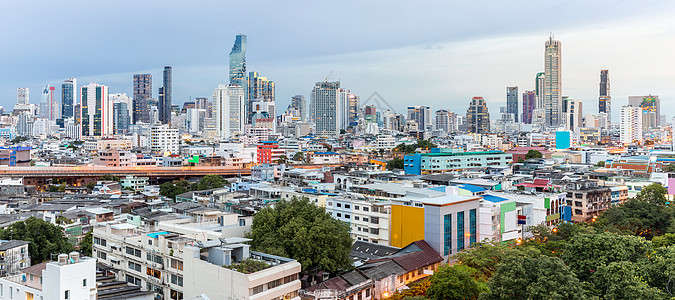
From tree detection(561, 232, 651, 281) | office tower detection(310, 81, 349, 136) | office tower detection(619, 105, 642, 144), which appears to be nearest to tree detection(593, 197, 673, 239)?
tree detection(561, 232, 651, 281)

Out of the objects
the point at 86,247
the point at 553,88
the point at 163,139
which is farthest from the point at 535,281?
the point at 553,88

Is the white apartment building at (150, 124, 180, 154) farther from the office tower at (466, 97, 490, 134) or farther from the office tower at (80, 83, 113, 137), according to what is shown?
the office tower at (466, 97, 490, 134)

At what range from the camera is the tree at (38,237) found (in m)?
20.9

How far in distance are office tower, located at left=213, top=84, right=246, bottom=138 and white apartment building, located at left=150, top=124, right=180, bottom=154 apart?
4330 centimetres

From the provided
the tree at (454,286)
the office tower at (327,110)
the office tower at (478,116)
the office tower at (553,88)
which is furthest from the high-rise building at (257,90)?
the tree at (454,286)

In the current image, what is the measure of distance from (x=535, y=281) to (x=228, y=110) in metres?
122

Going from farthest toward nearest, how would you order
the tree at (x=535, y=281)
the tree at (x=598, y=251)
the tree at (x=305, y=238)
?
the tree at (x=305, y=238) → the tree at (x=598, y=251) → the tree at (x=535, y=281)

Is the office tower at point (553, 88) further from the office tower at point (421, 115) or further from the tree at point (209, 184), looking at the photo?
the tree at point (209, 184)

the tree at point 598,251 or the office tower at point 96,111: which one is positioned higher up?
the office tower at point 96,111

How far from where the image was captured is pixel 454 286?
15984 mm

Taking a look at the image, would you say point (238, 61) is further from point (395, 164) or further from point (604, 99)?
point (395, 164)

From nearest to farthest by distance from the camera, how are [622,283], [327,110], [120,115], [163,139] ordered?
[622,283] → [163,139] → [327,110] → [120,115]

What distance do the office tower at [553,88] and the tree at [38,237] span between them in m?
159

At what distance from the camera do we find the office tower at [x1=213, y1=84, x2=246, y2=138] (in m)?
130
